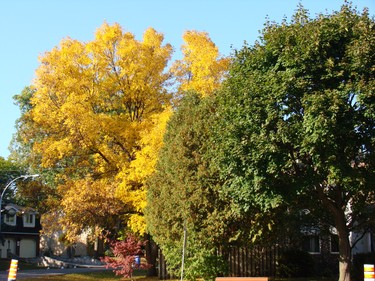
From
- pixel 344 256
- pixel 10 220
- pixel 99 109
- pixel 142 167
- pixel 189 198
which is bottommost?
pixel 344 256

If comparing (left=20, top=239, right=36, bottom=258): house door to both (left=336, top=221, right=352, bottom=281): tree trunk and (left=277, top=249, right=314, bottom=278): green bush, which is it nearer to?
(left=277, top=249, right=314, bottom=278): green bush

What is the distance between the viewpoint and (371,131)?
19469 mm

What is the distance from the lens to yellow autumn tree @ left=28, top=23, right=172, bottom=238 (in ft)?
102

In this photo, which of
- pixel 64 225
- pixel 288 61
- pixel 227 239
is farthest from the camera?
pixel 64 225

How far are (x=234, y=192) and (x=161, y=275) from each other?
1368 centimetres

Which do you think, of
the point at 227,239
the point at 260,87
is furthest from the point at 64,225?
the point at 260,87

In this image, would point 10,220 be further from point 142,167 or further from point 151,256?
point 142,167

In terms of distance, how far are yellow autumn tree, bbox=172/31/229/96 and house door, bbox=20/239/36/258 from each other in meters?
43.8

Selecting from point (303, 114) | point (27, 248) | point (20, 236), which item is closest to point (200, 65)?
point (303, 114)

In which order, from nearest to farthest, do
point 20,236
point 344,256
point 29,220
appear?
point 344,256 → point 20,236 → point 29,220

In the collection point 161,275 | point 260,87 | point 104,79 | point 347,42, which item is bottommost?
point 161,275

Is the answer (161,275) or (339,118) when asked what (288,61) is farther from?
(161,275)

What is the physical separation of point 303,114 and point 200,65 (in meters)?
12.4

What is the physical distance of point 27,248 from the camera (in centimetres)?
6875
